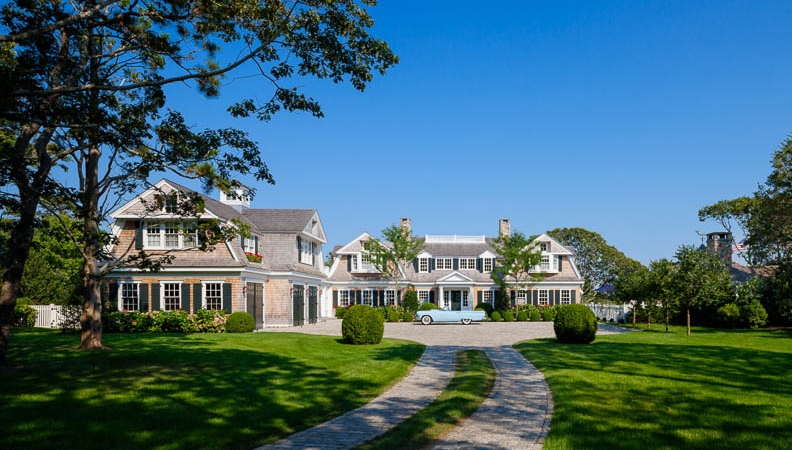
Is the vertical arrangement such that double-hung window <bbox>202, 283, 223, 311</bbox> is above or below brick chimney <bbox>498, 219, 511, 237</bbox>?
below

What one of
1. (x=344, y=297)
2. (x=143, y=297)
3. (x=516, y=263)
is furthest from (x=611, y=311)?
(x=143, y=297)

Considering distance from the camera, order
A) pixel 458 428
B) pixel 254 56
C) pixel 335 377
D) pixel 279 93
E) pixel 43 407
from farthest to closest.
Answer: pixel 335 377, pixel 279 93, pixel 254 56, pixel 43 407, pixel 458 428

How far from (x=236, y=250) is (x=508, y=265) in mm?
25170

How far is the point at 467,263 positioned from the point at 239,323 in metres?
30.8

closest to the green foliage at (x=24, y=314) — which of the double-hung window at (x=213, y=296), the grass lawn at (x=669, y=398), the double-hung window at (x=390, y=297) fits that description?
the double-hung window at (x=213, y=296)

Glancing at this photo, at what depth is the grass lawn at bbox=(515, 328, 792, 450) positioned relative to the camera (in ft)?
26.7

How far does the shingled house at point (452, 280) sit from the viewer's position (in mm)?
51219

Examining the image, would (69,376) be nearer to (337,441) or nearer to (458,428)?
(337,441)

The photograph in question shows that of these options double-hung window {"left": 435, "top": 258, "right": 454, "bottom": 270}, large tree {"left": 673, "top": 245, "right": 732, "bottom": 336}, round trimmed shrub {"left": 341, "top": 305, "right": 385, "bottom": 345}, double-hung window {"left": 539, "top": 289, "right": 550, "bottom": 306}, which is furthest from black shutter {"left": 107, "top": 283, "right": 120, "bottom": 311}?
double-hung window {"left": 539, "top": 289, "right": 550, "bottom": 306}

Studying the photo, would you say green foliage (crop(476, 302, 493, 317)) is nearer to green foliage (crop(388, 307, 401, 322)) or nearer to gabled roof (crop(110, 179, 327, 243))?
green foliage (crop(388, 307, 401, 322))

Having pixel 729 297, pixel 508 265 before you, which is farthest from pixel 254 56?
pixel 508 265

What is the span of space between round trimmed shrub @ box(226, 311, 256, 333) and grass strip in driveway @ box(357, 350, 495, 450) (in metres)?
14.0

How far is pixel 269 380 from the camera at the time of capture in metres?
13.3

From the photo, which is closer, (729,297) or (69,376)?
(69,376)
